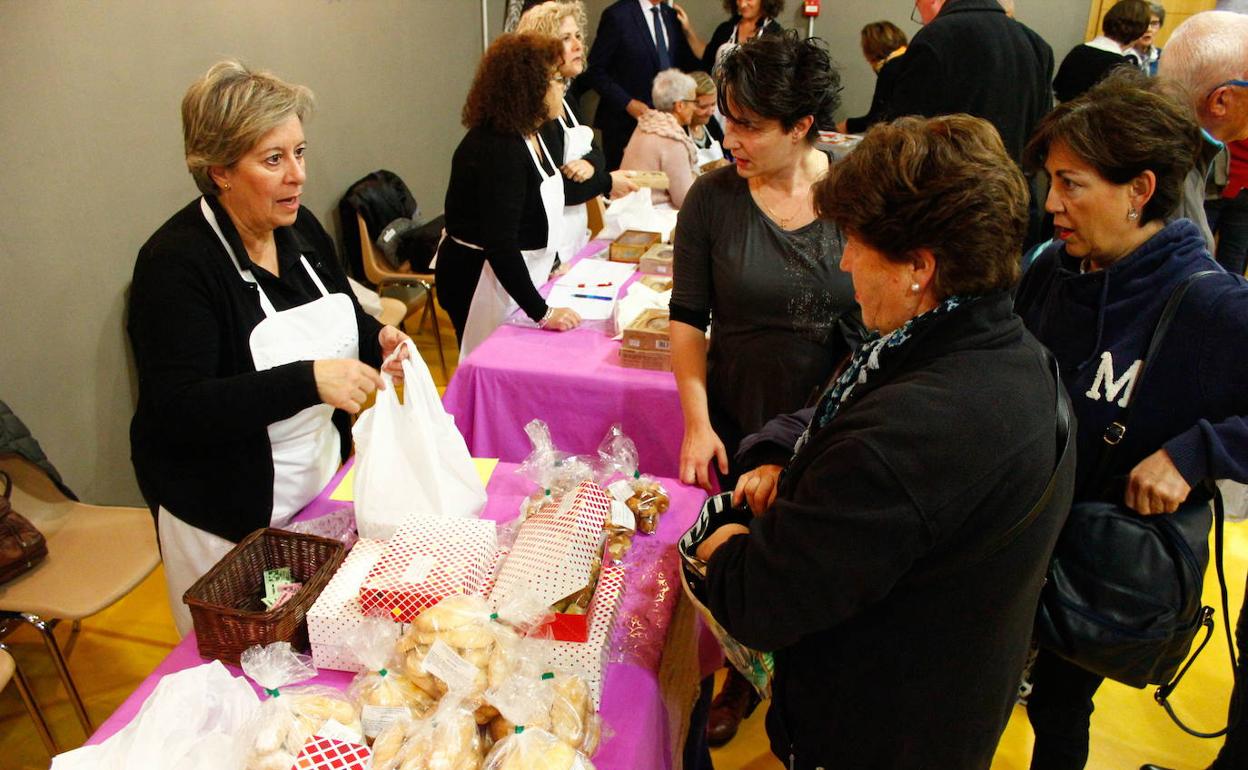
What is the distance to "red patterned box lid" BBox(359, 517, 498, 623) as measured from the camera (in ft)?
4.15

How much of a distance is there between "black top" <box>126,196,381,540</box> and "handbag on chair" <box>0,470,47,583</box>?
65 cm

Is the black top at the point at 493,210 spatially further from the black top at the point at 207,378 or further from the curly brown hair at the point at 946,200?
the curly brown hair at the point at 946,200

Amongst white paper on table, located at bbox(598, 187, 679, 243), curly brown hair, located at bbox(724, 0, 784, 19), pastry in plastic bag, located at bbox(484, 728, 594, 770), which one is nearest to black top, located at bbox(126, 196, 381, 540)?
pastry in plastic bag, located at bbox(484, 728, 594, 770)

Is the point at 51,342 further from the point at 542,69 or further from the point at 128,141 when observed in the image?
the point at 542,69

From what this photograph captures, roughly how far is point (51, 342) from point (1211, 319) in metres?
3.29

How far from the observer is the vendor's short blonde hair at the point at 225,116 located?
63.1 inches

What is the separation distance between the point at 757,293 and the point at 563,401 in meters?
0.75

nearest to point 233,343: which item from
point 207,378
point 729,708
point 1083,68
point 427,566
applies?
point 207,378

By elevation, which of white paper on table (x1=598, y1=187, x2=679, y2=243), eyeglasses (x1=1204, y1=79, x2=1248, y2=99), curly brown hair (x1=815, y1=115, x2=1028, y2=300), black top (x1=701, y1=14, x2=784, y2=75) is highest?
curly brown hair (x1=815, y1=115, x2=1028, y2=300)

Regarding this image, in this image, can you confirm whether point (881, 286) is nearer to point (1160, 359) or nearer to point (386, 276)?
point (1160, 359)

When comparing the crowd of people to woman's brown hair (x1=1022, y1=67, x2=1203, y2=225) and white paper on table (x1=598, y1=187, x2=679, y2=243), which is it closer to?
woman's brown hair (x1=1022, y1=67, x2=1203, y2=225)

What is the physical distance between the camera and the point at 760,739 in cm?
236

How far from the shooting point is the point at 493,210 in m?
2.81

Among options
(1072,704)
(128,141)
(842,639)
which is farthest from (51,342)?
(1072,704)
